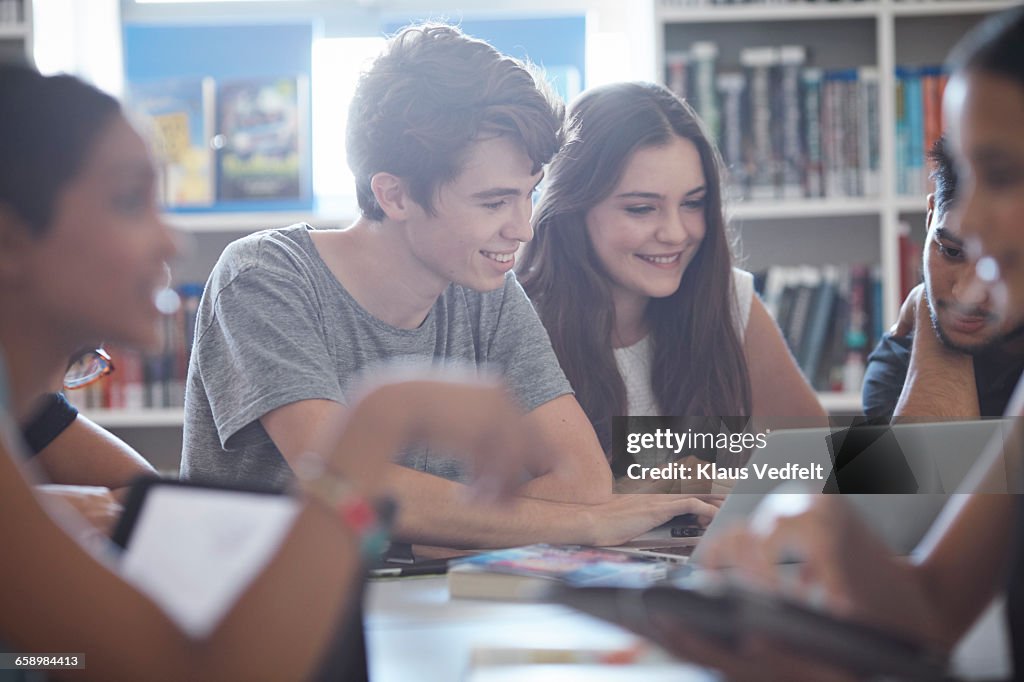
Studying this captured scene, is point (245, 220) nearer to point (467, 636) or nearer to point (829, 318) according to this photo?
point (829, 318)

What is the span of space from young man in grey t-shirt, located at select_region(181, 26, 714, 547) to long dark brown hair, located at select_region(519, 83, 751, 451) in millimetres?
193

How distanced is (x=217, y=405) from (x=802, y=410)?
110 cm

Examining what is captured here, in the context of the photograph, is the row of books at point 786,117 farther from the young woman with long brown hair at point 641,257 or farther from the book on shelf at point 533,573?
the book on shelf at point 533,573

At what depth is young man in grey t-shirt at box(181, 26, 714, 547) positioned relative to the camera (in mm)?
1354

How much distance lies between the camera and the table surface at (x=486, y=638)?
2.17 ft

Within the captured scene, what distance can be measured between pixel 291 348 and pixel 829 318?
168 cm

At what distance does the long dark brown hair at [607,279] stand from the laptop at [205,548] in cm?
113

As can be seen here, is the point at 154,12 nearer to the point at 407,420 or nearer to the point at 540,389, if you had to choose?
the point at 540,389

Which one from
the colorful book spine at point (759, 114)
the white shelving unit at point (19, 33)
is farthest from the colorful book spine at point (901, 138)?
the white shelving unit at point (19, 33)

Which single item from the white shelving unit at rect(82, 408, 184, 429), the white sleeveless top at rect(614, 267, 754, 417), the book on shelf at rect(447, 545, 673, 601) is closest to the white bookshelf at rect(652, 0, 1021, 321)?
the white sleeveless top at rect(614, 267, 754, 417)

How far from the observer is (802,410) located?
1.96 metres

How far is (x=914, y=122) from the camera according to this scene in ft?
8.59

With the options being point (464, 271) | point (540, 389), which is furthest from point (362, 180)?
point (540, 389)

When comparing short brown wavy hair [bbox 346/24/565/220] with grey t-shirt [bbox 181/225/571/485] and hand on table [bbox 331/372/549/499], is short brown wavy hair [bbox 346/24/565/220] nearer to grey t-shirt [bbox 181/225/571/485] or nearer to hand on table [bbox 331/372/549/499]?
grey t-shirt [bbox 181/225/571/485]
